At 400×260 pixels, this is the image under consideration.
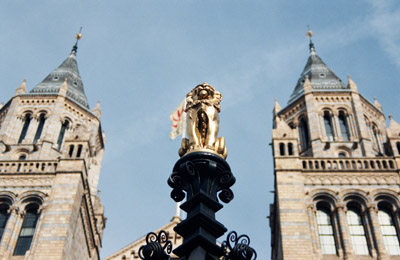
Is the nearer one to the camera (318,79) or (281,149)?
(281,149)

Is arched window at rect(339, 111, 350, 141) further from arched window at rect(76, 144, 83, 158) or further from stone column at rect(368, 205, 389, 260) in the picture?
arched window at rect(76, 144, 83, 158)

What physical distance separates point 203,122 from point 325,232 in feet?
58.4

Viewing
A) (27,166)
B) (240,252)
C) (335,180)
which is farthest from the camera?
(27,166)

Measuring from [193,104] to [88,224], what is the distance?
72.7ft

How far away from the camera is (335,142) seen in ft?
94.9

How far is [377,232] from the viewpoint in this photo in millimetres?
23781

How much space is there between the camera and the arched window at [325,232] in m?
23.5

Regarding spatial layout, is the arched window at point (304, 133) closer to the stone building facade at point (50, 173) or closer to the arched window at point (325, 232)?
the arched window at point (325, 232)

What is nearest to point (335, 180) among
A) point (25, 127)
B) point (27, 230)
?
point (27, 230)

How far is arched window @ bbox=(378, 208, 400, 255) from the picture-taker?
23.5 meters

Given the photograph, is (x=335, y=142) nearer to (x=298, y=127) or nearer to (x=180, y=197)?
(x=298, y=127)

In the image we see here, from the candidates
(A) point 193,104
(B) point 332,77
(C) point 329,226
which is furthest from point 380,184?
(A) point 193,104

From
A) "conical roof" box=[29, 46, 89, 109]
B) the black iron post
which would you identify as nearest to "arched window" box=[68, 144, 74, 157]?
"conical roof" box=[29, 46, 89, 109]

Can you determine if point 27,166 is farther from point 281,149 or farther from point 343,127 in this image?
point 343,127
